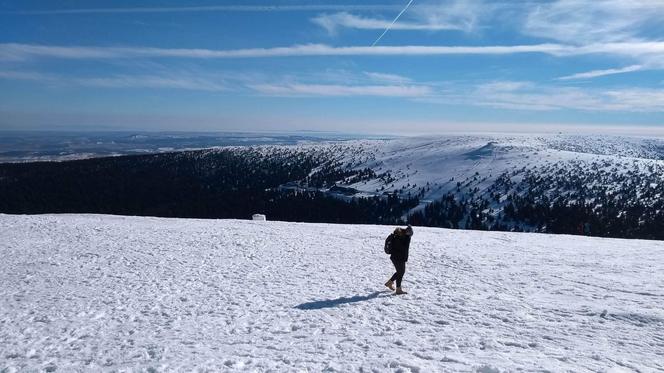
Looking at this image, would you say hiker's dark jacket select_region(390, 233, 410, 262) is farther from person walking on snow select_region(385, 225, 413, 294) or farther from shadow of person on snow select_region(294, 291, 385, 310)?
shadow of person on snow select_region(294, 291, 385, 310)

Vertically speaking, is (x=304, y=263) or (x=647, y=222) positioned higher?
(x=304, y=263)

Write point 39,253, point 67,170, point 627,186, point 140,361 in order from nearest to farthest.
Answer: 1. point 140,361
2. point 39,253
3. point 627,186
4. point 67,170

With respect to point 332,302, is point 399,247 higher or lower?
higher

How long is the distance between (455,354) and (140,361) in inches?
261

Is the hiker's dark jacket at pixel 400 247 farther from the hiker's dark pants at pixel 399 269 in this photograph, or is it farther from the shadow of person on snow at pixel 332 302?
the shadow of person on snow at pixel 332 302

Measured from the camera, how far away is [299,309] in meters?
12.5

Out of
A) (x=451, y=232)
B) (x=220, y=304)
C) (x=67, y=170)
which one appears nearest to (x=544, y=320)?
(x=220, y=304)

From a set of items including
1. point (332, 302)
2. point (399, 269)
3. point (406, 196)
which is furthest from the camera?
point (406, 196)

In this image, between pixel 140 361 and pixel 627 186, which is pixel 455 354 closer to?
pixel 140 361

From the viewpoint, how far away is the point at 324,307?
41.5ft

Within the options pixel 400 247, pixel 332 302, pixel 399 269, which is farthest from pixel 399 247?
pixel 332 302

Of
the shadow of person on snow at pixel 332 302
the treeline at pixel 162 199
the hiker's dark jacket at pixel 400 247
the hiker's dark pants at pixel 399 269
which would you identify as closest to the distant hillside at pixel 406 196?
the treeline at pixel 162 199

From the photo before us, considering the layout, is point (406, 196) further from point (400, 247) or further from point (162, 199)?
point (400, 247)

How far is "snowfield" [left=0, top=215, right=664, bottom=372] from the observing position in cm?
899
